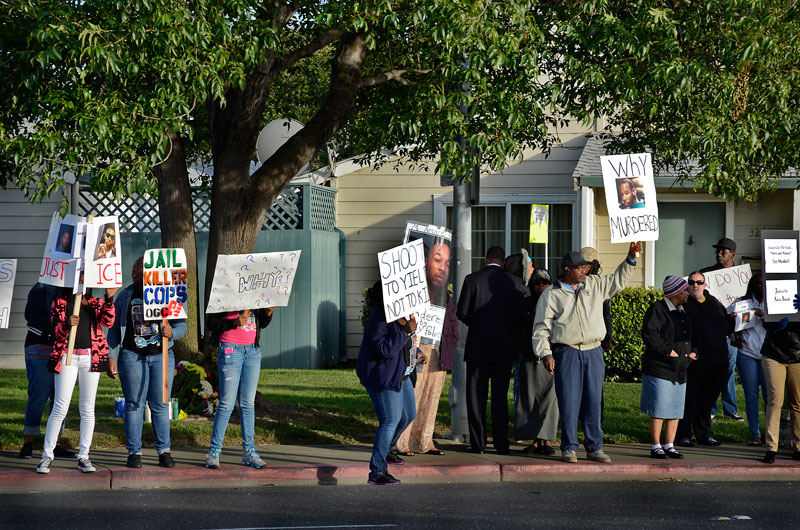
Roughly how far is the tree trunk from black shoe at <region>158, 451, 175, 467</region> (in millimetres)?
3269

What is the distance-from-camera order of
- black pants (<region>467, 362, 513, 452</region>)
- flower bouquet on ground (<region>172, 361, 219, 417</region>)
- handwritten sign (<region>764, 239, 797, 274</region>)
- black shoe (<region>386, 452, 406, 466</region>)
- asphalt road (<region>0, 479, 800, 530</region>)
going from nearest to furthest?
asphalt road (<region>0, 479, 800, 530</region>) → black shoe (<region>386, 452, 406, 466</region>) → handwritten sign (<region>764, 239, 797, 274</region>) → black pants (<region>467, 362, 513, 452</region>) → flower bouquet on ground (<region>172, 361, 219, 417</region>)

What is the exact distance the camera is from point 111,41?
909 centimetres

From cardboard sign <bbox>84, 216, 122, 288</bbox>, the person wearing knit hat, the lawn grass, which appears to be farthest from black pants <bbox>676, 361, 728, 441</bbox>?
cardboard sign <bbox>84, 216, 122, 288</bbox>

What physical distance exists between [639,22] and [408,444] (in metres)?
4.71

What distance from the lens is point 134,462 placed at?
9.22 m

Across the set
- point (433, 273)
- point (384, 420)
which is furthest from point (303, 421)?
point (384, 420)

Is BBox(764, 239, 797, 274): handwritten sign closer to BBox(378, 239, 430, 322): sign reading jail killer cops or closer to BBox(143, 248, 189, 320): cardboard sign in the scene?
BBox(378, 239, 430, 322): sign reading jail killer cops

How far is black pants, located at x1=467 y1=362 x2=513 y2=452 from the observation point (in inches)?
402

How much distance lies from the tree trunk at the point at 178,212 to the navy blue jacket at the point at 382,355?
4.38 meters

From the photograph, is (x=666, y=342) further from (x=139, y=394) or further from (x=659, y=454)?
(x=139, y=394)

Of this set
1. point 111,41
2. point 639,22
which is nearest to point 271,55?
point 111,41

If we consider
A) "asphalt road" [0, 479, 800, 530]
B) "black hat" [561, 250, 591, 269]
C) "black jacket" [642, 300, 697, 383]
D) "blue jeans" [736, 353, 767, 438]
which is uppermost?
"black hat" [561, 250, 591, 269]

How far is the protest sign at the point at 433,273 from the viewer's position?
9.79 meters

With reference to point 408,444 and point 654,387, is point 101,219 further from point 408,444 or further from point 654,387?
point 654,387
